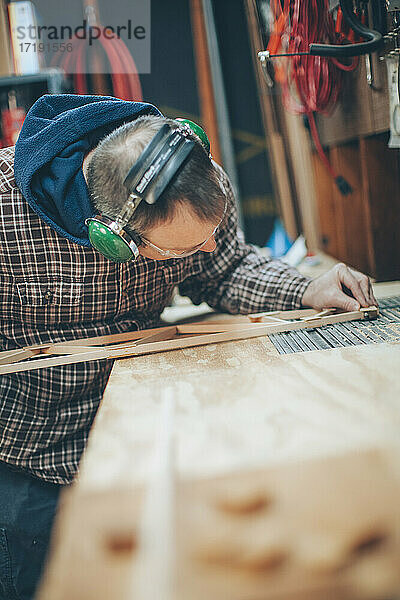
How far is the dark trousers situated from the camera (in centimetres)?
140

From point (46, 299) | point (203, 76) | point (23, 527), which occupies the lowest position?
point (23, 527)

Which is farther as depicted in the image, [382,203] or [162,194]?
[382,203]

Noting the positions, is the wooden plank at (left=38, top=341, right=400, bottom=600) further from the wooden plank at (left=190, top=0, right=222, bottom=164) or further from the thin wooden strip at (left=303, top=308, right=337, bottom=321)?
the wooden plank at (left=190, top=0, right=222, bottom=164)

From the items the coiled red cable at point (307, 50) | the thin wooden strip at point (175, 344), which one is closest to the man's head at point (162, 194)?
the thin wooden strip at point (175, 344)

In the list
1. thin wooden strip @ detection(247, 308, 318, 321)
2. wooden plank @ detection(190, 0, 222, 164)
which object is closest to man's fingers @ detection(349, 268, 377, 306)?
thin wooden strip @ detection(247, 308, 318, 321)

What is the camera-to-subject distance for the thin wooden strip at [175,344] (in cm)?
123

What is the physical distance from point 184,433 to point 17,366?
24.0 inches

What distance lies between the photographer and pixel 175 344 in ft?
4.12

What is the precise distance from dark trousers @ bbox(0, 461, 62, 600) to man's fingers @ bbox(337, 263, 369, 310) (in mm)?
898

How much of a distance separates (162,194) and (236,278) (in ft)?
2.04

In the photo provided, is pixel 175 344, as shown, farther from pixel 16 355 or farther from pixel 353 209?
pixel 353 209

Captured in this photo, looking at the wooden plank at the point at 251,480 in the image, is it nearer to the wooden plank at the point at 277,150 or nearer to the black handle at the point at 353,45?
the black handle at the point at 353,45

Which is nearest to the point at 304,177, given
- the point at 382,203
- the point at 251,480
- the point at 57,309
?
the point at 382,203

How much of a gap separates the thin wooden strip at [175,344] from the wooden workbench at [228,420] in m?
0.11
